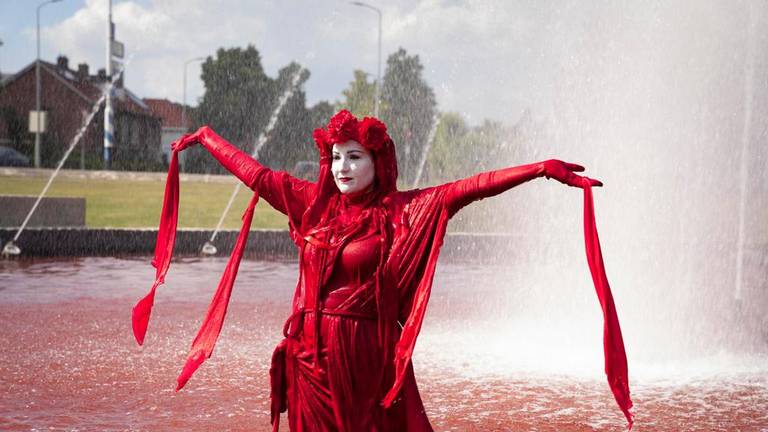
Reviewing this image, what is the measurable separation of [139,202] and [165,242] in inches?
1069

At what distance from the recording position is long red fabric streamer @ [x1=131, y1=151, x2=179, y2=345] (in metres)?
3.60

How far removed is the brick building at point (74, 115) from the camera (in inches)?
→ 2056

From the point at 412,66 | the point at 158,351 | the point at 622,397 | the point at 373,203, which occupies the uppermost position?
the point at 412,66

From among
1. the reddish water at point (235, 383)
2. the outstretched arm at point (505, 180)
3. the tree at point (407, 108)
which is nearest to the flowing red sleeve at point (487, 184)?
the outstretched arm at point (505, 180)

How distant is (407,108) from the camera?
49875 millimetres

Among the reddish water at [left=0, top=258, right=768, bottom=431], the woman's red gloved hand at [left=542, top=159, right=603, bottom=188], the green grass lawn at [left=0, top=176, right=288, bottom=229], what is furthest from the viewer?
the green grass lawn at [left=0, top=176, right=288, bottom=229]

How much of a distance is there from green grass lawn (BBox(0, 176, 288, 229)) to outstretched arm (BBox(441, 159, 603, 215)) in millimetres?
20779

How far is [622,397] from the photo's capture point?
308 cm

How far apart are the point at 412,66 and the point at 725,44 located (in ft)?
141

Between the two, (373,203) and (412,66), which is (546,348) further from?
(412,66)

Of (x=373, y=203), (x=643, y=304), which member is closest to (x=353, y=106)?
(x=643, y=304)

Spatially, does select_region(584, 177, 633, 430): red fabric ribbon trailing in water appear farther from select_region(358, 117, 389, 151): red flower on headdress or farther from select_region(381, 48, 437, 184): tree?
select_region(381, 48, 437, 184): tree

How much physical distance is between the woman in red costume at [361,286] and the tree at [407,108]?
29232 mm

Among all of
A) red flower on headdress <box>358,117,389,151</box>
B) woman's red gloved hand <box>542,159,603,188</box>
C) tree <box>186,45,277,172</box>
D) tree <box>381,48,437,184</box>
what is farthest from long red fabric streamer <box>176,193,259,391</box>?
tree <box>186,45,277,172</box>
